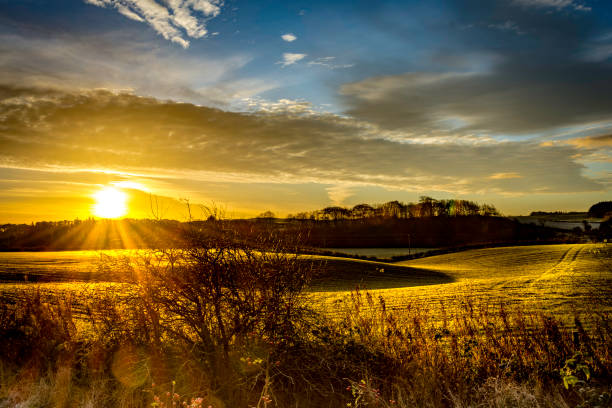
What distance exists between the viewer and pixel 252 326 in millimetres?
7512

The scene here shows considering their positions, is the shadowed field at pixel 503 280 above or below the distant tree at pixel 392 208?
below

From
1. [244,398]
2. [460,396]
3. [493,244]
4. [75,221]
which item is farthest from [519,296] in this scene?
[75,221]

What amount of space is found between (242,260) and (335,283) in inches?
1574

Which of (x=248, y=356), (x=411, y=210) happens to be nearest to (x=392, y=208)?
(x=411, y=210)

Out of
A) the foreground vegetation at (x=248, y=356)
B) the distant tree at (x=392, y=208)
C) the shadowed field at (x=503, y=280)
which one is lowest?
the shadowed field at (x=503, y=280)

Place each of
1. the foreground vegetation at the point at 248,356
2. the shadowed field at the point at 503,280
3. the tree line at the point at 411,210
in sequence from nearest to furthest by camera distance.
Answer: the foreground vegetation at the point at 248,356 < the shadowed field at the point at 503,280 < the tree line at the point at 411,210

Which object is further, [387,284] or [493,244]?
[493,244]

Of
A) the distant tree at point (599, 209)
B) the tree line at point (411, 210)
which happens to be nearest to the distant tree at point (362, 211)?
the tree line at point (411, 210)

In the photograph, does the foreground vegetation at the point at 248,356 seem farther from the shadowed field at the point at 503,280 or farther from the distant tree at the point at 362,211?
the distant tree at the point at 362,211

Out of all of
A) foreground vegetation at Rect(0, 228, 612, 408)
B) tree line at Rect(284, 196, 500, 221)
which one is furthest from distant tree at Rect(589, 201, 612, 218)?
foreground vegetation at Rect(0, 228, 612, 408)

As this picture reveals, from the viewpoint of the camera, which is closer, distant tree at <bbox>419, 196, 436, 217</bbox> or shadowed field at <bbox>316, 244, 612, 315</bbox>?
shadowed field at <bbox>316, 244, 612, 315</bbox>

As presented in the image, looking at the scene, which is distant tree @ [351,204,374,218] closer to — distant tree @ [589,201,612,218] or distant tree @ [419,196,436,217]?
distant tree @ [419,196,436,217]

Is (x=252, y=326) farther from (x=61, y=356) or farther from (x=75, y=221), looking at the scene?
(x=75, y=221)

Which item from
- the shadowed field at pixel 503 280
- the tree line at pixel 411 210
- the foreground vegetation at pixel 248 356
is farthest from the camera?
the tree line at pixel 411 210
